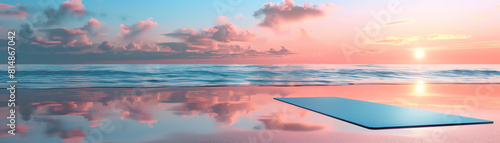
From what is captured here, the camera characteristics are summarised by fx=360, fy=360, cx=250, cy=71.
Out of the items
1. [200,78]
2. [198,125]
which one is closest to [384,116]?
[198,125]

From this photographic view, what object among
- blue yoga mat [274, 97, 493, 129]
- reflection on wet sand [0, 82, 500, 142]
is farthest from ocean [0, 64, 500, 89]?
blue yoga mat [274, 97, 493, 129]

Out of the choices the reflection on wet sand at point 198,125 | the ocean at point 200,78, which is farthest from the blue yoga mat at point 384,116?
the ocean at point 200,78

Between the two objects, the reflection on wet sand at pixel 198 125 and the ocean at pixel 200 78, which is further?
the ocean at pixel 200 78

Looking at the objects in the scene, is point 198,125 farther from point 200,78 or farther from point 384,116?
point 200,78

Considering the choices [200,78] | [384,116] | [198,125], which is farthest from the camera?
[200,78]

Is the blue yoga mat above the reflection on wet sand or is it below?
above

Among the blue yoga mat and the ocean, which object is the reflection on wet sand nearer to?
the blue yoga mat

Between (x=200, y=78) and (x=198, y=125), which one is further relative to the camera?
(x=200, y=78)

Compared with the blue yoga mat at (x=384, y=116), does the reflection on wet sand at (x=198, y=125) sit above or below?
below

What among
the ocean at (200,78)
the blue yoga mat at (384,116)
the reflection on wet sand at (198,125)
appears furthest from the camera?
the ocean at (200,78)

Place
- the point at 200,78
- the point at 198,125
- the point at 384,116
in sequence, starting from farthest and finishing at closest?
the point at 200,78
the point at 384,116
the point at 198,125

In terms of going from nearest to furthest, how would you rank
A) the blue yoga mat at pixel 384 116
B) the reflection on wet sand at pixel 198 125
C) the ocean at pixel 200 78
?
the reflection on wet sand at pixel 198 125 < the blue yoga mat at pixel 384 116 < the ocean at pixel 200 78

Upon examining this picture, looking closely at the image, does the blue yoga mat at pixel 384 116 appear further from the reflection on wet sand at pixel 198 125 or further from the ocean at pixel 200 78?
the ocean at pixel 200 78

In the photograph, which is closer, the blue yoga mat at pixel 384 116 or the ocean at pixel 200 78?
the blue yoga mat at pixel 384 116
